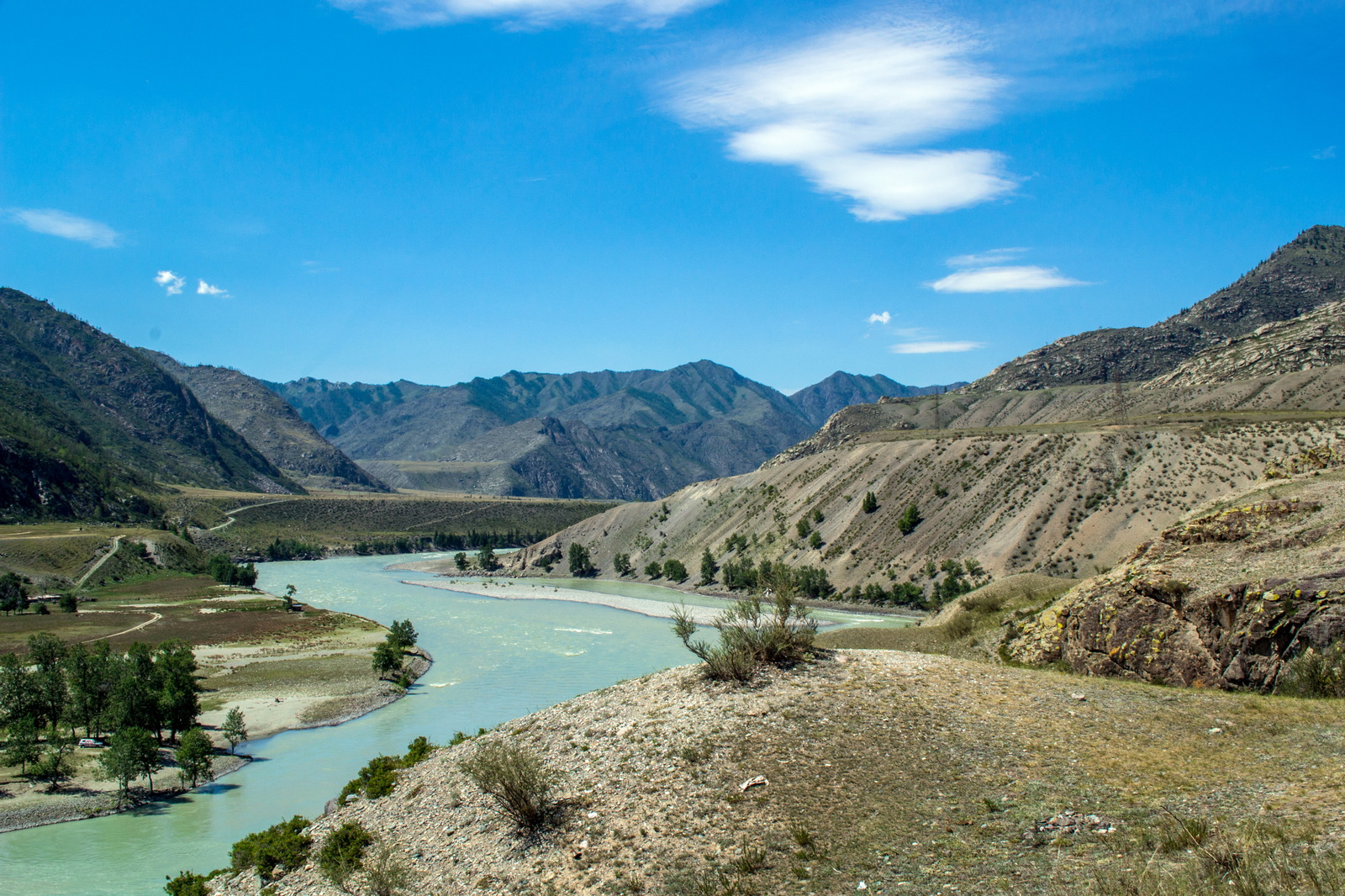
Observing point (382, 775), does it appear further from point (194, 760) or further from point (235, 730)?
point (235, 730)

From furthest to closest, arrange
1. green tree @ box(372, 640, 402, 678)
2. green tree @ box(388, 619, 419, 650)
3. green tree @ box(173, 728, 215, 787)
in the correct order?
green tree @ box(388, 619, 419, 650)
green tree @ box(372, 640, 402, 678)
green tree @ box(173, 728, 215, 787)

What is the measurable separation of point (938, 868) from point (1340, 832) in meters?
4.15

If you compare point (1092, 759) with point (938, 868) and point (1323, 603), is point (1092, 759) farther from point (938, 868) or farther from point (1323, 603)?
point (1323, 603)

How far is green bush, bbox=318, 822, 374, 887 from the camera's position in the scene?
13691 millimetres

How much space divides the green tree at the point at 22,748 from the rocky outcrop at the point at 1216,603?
112 feet

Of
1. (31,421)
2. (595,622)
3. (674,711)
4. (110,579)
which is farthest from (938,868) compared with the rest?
(31,421)

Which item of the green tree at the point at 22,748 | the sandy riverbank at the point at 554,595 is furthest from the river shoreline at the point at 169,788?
the sandy riverbank at the point at 554,595

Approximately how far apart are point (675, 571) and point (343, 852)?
8849 cm

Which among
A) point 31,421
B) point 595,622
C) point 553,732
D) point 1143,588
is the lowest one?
point 595,622

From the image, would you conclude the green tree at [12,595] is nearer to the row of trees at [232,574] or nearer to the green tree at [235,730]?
the row of trees at [232,574]

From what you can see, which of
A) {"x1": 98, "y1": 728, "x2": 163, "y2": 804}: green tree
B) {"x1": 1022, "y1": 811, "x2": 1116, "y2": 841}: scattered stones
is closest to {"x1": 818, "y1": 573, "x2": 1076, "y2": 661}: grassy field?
{"x1": 1022, "y1": 811, "x2": 1116, "y2": 841}: scattered stones

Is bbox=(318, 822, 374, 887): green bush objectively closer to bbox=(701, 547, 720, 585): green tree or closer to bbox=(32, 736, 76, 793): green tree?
bbox=(32, 736, 76, 793): green tree

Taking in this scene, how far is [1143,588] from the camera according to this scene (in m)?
18.2

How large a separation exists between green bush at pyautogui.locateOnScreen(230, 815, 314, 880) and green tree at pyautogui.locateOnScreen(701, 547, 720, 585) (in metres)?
80.7
